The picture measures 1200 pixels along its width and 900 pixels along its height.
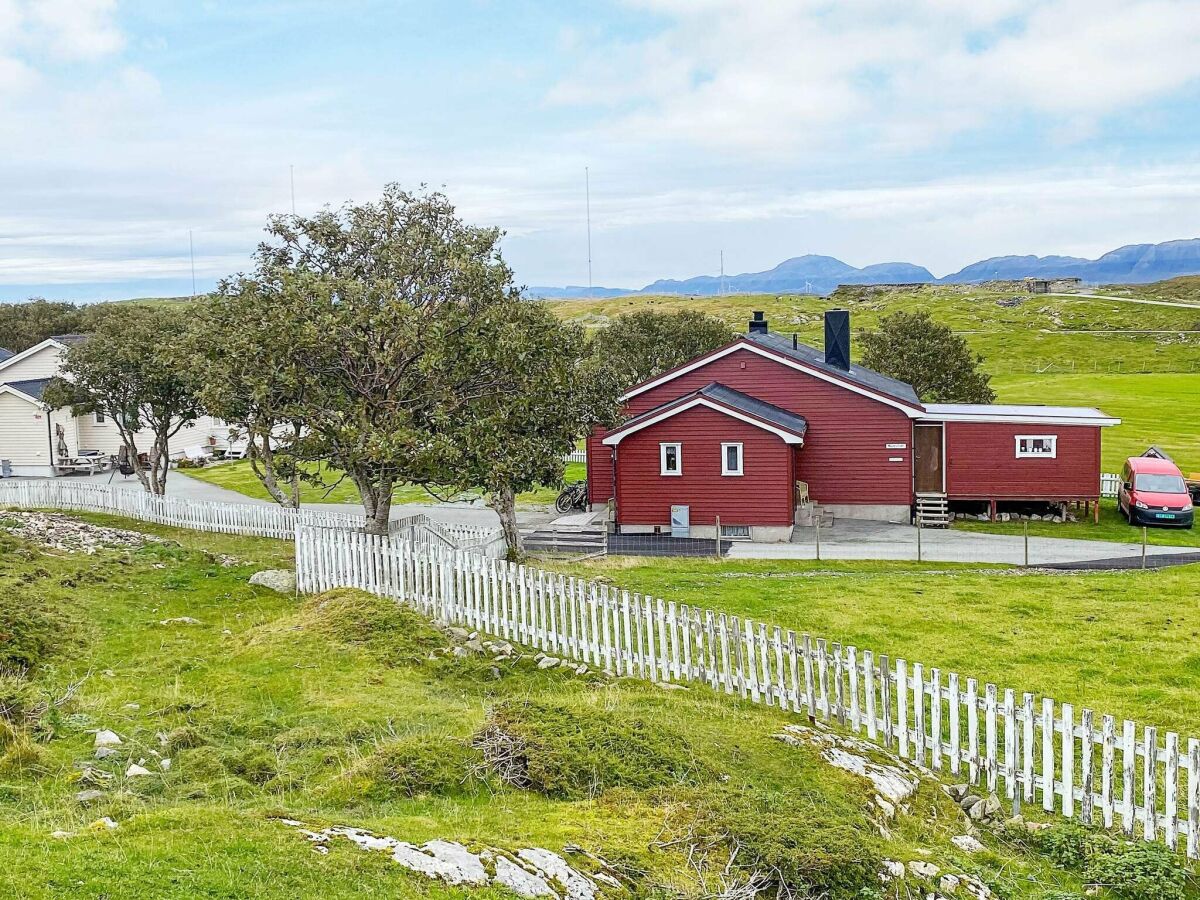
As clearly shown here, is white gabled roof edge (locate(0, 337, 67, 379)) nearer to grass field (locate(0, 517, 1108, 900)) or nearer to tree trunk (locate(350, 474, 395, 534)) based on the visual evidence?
tree trunk (locate(350, 474, 395, 534))

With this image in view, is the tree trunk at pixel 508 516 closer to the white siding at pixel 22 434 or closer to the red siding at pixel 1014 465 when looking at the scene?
the red siding at pixel 1014 465

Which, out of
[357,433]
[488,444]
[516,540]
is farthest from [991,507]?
[357,433]

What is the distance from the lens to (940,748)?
432 inches

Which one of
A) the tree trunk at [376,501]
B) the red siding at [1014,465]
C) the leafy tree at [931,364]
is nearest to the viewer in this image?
the tree trunk at [376,501]

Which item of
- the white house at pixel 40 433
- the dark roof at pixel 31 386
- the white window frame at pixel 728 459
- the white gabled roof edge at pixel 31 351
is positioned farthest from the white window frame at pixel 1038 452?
the white gabled roof edge at pixel 31 351

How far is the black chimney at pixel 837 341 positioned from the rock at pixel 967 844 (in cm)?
3028

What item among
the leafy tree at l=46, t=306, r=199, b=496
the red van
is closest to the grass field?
the leafy tree at l=46, t=306, r=199, b=496

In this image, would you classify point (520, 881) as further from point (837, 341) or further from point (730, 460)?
point (837, 341)

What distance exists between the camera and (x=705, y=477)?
32875 millimetres

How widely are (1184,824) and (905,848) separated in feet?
10.0

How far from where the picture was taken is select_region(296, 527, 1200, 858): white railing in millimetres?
9547

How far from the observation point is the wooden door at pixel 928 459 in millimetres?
35625

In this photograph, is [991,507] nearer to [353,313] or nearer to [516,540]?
[516,540]

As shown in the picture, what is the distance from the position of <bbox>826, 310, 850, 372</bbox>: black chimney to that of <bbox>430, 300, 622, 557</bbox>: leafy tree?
57.1 ft
